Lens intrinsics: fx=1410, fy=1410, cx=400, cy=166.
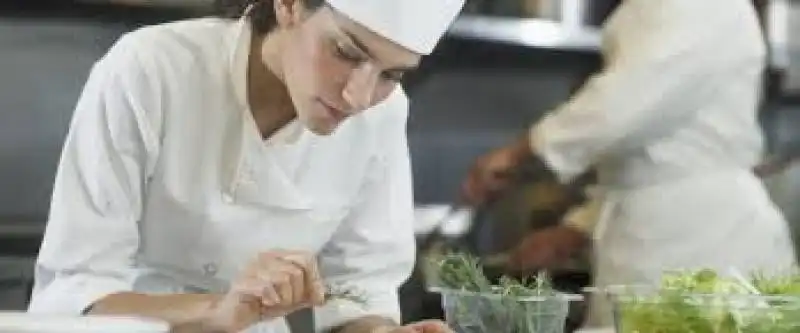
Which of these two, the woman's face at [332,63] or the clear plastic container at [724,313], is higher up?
the woman's face at [332,63]

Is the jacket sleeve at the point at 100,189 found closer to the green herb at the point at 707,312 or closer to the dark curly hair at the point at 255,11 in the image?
the dark curly hair at the point at 255,11

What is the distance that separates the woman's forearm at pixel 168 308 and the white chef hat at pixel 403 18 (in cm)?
24

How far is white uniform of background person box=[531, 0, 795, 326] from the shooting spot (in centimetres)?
138

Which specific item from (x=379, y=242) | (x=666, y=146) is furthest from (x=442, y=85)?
(x=666, y=146)

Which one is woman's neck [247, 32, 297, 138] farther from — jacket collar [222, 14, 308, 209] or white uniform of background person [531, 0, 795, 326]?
white uniform of background person [531, 0, 795, 326]

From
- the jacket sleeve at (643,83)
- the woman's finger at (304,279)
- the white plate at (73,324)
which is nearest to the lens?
the white plate at (73,324)

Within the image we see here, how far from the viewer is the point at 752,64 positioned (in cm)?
148

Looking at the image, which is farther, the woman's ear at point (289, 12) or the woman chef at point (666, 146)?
the woman chef at point (666, 146)

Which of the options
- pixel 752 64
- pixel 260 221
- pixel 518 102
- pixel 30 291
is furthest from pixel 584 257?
pixel 30 291

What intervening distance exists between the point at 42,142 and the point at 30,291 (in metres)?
0.12

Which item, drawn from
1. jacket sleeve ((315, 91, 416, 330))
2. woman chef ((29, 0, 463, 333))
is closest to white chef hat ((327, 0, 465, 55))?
woman chef ((29, 0, 463, 333))

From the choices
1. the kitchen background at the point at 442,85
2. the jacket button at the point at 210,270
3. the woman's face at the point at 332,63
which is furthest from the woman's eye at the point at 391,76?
the jacket button at the point at 210,270

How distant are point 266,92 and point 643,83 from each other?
1.38 feet

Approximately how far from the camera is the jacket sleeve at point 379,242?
3.92ft
